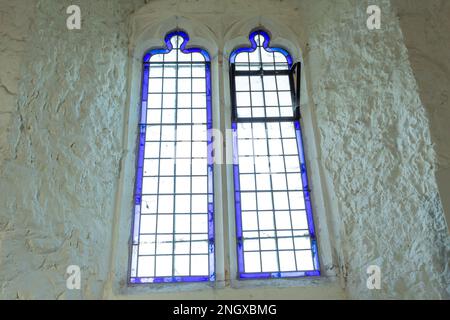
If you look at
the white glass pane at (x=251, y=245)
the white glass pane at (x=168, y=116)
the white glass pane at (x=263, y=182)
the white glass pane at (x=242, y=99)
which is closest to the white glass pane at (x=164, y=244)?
the white glass pane at (x=251, y=245)

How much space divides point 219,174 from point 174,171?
333 millimetres

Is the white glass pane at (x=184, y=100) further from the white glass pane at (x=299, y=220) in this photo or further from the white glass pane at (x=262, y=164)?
the white glass pane at (x=299, y=220)

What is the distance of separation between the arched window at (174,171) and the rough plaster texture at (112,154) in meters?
0.22

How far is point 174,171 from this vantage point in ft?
12.6

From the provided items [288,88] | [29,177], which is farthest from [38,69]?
[288,88]

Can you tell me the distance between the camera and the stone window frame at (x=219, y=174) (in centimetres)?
336

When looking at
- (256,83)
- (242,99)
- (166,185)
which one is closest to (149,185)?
(166,185)

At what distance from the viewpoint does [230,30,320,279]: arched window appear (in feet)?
11.6

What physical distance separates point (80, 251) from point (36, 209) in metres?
0.36

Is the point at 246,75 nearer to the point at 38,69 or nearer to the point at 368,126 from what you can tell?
the point at 368,126

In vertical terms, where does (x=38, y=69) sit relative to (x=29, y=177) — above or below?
above

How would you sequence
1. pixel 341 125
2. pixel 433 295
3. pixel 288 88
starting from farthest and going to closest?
pixel 288 88, pixel 341 125, pixel 433 295

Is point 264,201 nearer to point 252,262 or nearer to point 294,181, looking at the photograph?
point 294,181

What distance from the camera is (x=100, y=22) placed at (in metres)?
4.05
